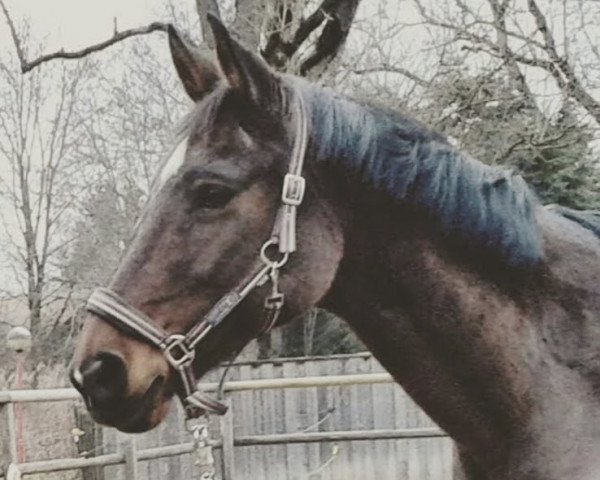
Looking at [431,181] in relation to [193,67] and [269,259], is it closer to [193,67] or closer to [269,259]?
[269,259]

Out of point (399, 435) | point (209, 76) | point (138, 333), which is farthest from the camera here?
point (399, 435)

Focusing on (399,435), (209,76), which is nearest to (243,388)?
(399,435)

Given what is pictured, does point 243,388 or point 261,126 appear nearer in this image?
point 261,126

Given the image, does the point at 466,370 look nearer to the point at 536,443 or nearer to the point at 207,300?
Answer: the point at 536,443

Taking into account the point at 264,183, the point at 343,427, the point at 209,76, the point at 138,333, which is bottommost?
the point at 343,427

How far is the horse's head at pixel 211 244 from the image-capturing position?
199 centimetres

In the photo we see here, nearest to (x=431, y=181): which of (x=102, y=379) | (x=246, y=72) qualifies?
A: (x=246, y=72)

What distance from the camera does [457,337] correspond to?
2.17 meters

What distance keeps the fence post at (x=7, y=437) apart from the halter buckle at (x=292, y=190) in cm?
417

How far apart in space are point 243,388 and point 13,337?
62.2 inches

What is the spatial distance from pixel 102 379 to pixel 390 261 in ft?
2.02

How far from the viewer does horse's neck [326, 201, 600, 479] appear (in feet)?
7.10

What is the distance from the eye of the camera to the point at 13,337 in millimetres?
7422

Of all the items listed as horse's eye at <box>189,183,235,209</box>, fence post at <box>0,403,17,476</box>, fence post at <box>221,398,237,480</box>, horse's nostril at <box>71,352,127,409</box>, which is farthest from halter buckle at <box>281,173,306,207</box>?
fence post at <box>221,398,237,480</box>
